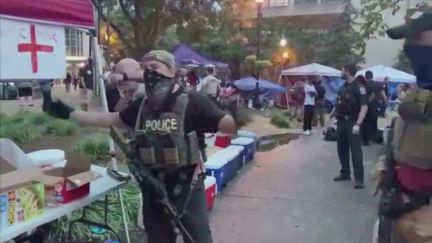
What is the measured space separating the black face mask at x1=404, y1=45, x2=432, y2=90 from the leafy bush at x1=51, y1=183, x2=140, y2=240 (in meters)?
2.47

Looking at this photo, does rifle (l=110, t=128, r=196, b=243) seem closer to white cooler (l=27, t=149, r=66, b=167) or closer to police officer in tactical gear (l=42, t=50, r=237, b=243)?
police officer in tactical gear (l=42, t=50, r=237, b=243)

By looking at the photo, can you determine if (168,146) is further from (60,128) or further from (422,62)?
(60,128)

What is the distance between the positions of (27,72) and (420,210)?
87.9 inches

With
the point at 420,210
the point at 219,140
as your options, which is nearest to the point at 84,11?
the point at 420,210

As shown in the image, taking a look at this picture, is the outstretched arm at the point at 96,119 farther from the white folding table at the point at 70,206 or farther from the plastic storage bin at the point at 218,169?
the plastic storage bin at the point at 218,169

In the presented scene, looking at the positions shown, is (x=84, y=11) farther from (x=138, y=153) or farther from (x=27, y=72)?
(x=138, y=153)

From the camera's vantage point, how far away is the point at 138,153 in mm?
3262

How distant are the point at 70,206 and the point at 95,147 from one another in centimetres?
419

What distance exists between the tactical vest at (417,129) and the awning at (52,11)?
206cm

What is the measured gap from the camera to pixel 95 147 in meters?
7.15

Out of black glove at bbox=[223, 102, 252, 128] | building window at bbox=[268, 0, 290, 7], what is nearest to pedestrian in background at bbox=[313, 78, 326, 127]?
black glove at bbox=[223, 102, 252, 128]

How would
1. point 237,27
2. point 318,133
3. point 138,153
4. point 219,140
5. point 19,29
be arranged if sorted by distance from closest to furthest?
point 19,29, point 138,153, point 219,140, point 318,133, point 237,27

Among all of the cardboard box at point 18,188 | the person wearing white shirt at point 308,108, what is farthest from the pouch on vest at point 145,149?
the person wearing white shirt at point 308,108

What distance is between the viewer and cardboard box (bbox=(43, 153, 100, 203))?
302 cm
